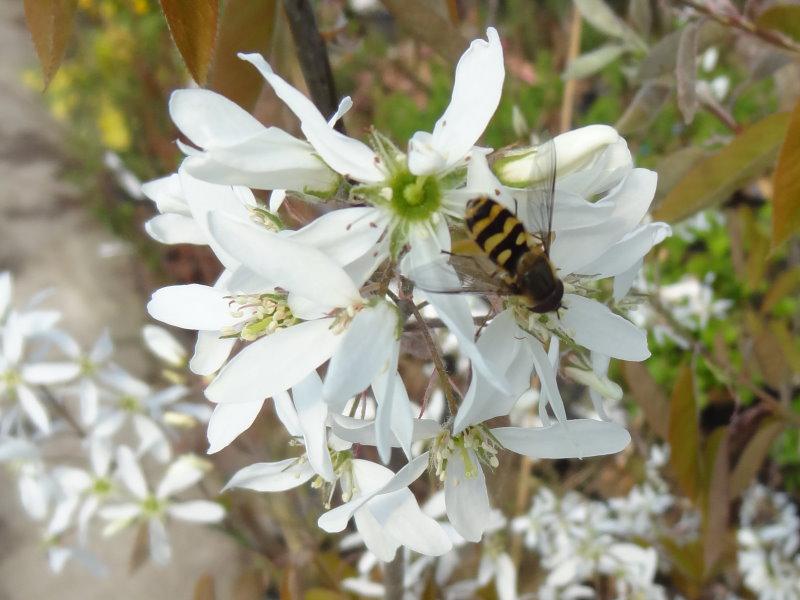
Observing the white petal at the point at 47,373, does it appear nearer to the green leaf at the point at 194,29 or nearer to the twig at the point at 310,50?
the twig at the point at 310,50

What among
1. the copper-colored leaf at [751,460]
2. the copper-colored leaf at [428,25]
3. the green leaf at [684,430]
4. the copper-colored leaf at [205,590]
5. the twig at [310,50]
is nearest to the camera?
the twig at [310,50]

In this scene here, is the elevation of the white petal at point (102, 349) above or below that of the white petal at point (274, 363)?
below

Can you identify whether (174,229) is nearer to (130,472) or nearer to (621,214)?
(621,214)

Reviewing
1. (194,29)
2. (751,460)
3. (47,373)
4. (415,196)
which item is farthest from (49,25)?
(751,460)

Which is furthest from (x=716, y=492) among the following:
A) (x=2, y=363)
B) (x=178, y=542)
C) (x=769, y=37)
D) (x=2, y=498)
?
(x=2, y=498)

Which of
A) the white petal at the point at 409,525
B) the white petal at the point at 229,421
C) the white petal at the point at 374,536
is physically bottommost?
the white petal at the point at 374,536

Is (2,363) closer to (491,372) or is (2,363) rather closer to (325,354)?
(325,354)

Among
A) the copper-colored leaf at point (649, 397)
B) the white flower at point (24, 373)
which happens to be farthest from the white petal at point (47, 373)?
the copper-colored leaf at point (649, 397)

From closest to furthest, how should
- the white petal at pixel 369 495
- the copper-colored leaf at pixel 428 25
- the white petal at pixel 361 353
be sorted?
→ the white petal at pixel 361 353, the white petal at pixel 369 495, the copper-colored leaf at pixel 428 25
